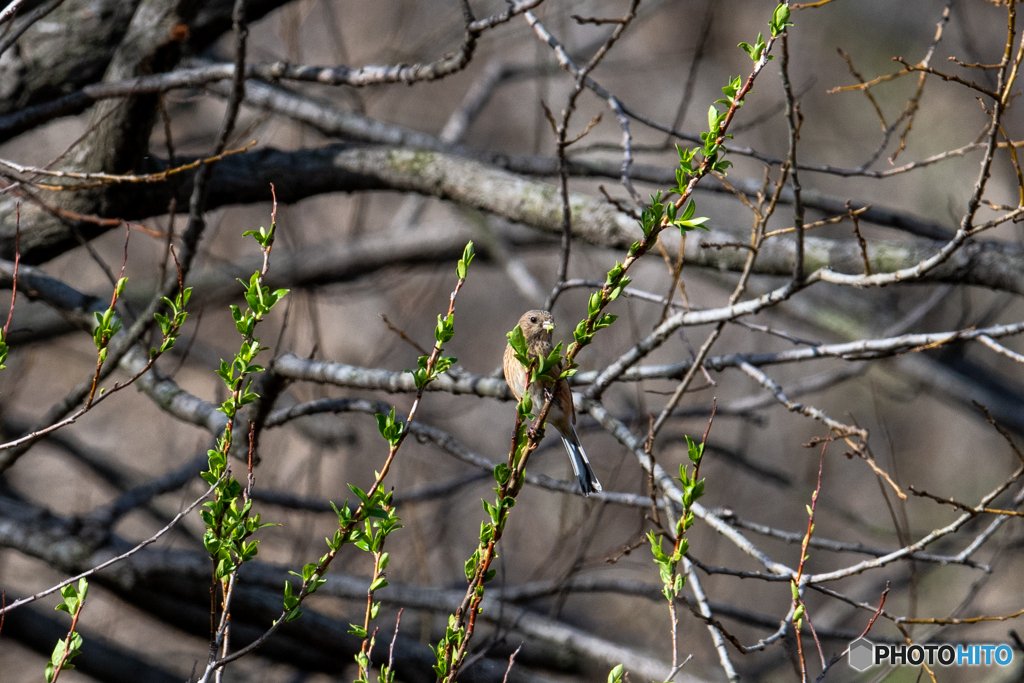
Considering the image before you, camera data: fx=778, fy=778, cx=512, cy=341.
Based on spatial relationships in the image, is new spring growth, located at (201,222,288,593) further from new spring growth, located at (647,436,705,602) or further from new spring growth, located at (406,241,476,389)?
new spring growth, located at (647,436,705,602)

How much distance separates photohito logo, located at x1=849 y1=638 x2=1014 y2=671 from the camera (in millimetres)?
3112

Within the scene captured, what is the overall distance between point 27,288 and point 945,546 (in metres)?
5.77

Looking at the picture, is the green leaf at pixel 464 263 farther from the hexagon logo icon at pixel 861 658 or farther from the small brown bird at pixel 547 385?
the hexagon logo icon at pixel 861 658

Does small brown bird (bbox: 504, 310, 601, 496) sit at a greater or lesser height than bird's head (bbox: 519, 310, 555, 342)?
lesser

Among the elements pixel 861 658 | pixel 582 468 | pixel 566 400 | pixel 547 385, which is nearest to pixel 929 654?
pixel 861 658

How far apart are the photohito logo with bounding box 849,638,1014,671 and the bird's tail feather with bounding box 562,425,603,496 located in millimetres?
1316

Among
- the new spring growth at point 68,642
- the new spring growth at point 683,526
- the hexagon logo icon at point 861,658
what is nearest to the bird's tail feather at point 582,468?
the new spring growth at point 683,526

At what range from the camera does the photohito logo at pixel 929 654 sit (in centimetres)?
311

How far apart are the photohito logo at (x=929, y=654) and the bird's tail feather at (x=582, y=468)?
132 cm

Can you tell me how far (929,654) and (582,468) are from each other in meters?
2.30

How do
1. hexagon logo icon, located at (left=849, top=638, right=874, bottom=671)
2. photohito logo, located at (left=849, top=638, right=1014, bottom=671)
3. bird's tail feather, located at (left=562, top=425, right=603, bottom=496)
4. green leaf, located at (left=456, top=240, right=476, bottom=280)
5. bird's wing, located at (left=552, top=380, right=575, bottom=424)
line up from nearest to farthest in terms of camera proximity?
green leaf, located at (left=456, top=240, right=476, bottom=280) < bird's tail feather, located at (left=562, top=425, right=603, bottom=496) < bird's wing, located at (left=552, top=380, right=575, bottom=424) < photohito logo, located at (left=849, top=638, right=1014, bottom=671) < hexagon logo icon, located at (left=849, top=638, right=874, bottom=671)

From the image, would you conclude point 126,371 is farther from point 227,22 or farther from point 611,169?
point 611,169

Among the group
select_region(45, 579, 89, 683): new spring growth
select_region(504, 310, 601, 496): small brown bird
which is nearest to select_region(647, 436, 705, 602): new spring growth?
select_region(504, 310, 601, 496): small brown bird

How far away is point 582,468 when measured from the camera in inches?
95.7
